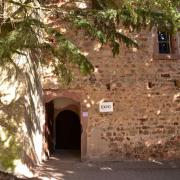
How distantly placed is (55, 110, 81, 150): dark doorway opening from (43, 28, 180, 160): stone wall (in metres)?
4.15

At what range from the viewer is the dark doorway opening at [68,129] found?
1581 cm

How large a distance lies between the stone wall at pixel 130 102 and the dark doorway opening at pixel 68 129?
4.15 metres

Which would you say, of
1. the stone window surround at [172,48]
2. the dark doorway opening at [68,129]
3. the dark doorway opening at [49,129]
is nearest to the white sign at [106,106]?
the dark doorway opening at [49,129]

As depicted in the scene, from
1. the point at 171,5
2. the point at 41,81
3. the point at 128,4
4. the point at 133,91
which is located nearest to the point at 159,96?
the point at 133,91

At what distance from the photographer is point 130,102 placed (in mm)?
11891

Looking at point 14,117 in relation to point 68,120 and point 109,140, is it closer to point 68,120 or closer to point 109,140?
point 109,140

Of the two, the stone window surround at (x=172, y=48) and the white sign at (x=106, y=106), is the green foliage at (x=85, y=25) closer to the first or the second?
the white sign at (x=106, y=106)

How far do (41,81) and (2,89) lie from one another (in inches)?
94.8

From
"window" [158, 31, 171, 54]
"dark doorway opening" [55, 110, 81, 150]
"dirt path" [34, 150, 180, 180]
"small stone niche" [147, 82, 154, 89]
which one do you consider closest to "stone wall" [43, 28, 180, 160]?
"small stone niche" [147, 82, 154, 89]

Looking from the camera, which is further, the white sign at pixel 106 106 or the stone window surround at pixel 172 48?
the stone window surround at pixel 172 48

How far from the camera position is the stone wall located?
38.5ft

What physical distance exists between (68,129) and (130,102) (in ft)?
16.0

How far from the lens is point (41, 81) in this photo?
11969mm

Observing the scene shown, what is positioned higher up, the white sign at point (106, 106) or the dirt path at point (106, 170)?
the white sign at point (106, 106)
